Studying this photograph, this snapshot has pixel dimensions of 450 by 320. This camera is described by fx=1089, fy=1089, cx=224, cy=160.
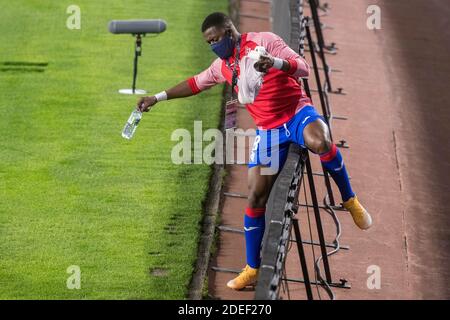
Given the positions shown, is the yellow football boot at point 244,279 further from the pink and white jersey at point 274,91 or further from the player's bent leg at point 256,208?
the pink and white jersey at point 274,91

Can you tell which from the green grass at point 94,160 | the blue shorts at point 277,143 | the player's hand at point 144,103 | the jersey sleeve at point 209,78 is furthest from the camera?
the green grass at point 94,160

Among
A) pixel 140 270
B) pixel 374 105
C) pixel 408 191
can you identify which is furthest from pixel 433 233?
pixel 374 105

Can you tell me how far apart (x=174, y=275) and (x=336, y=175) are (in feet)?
6.90

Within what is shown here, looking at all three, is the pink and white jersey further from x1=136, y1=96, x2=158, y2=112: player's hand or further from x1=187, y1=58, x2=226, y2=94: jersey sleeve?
x1=136, y1=96, x2=158, y2=112: player's hand

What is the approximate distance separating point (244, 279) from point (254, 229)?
0.61 m

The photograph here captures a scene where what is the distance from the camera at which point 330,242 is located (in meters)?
11.9

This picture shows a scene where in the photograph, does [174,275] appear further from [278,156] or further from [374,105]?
[374,105]

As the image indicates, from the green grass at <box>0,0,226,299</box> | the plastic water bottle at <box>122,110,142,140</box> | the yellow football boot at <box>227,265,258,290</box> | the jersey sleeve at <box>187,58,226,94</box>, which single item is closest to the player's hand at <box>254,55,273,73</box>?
the jersey sleeve at <box>187,58,226,94</box>

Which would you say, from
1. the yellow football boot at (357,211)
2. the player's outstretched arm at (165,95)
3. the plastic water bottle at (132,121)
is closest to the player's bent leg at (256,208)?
the yellow football boot at (357,211)

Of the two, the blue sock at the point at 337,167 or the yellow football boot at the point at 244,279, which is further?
the yellow football boot at the point at 244,279

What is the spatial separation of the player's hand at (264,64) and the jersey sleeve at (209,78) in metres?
1.15

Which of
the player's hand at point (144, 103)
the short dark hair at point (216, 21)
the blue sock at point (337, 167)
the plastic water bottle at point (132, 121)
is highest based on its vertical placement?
the short dark hair at point (216, 21)

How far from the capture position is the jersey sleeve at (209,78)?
420 inches

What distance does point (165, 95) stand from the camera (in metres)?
10.9
